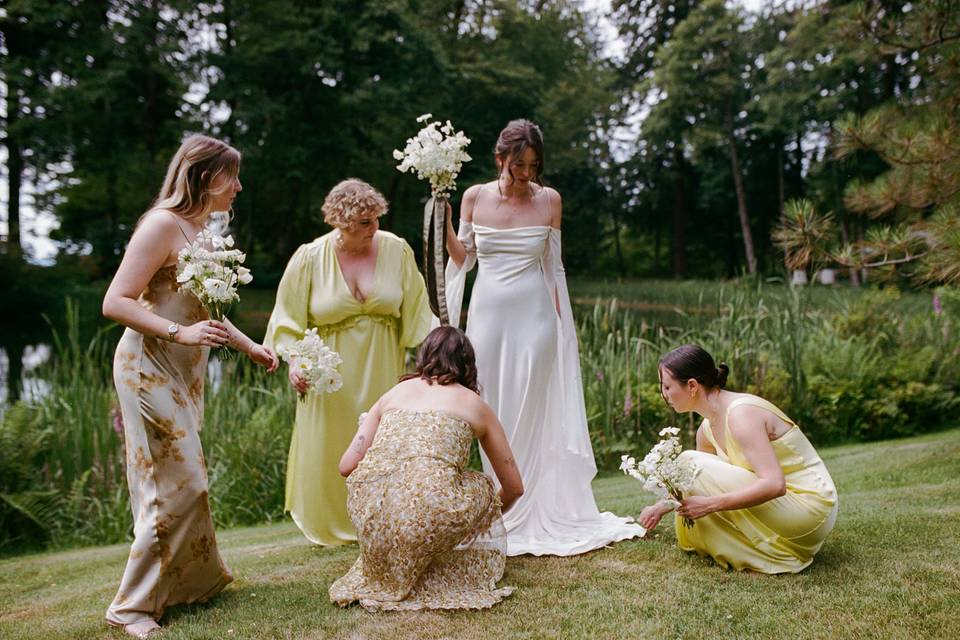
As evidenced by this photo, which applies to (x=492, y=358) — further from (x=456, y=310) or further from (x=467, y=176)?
(x=467, y=176)

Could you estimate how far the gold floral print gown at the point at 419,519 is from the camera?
3387mm

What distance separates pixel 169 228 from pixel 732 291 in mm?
7295

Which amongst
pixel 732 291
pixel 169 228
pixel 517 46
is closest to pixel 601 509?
pixel 169 228

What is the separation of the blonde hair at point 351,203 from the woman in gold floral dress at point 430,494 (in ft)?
3.94

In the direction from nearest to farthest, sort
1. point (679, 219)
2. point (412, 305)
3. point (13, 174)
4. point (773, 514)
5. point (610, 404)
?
1. point (773, 514)
2. point (412, 305)
3. point (610, 404)
4. point (13, 174)
5. point (679, 219)

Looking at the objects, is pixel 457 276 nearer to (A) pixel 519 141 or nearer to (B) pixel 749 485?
(A) pixel 519 141

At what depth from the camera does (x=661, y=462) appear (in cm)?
363

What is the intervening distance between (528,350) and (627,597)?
1.62 m

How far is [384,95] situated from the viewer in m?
22.9

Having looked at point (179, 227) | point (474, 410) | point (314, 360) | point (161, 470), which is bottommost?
point (161, 470)

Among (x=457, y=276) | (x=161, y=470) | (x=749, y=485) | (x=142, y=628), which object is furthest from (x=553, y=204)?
(x=142, y=628)

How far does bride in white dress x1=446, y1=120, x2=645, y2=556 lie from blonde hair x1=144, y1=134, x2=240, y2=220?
4.80ft

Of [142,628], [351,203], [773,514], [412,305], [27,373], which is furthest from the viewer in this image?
[27,373]

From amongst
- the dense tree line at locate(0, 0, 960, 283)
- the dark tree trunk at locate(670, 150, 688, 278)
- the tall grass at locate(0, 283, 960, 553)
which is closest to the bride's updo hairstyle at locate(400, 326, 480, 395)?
the tall grass at locate(0, 283, 960, 553)
